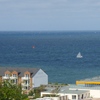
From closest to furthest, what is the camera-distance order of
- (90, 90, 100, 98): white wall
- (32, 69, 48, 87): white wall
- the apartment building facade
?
(90, 90, 100, 98): white wall < the apartment building facade < (32, 69, 48, 87): white wall

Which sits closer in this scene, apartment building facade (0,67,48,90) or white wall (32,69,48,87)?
apartment building facade (0,67,48,90)

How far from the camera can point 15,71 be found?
2181 inches

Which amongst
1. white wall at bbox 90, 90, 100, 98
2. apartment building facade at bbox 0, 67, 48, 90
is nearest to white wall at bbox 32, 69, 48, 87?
apartment building facade at bbox 0, 67, 48, 90

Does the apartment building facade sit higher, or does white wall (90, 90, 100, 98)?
the apartment building facade

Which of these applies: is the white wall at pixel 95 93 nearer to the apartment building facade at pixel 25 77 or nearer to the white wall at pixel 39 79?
the apartment building facade at pixel 25 77

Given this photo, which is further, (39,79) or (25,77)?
(39,79)

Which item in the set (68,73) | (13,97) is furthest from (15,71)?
(68,73)

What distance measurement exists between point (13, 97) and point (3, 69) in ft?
87.5

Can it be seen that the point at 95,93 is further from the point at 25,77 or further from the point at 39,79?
the point at 25,77

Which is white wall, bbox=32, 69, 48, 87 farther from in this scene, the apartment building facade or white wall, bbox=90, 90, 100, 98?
white wall, bbox=90, 90, 100, 98

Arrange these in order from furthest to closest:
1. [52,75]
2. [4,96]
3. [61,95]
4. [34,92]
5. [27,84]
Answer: [52,75] → [27,84] → [34,92] → [61,95] → [4,96]

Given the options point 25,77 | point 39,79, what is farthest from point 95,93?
point 25,77

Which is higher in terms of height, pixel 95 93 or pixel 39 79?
pixel 39 79

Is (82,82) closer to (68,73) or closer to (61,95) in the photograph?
(61,95)
